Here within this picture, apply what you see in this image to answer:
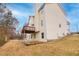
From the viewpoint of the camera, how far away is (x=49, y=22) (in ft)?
11.3

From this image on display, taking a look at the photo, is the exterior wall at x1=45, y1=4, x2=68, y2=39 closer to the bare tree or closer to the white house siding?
the white house siding

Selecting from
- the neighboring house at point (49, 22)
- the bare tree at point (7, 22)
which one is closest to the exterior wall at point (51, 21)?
the neighboring house at point (49, 22)

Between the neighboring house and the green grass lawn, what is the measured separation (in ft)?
0.26

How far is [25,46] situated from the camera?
11.4ft

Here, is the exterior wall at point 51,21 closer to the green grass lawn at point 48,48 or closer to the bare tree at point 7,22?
the green grass lawn at point 48,48

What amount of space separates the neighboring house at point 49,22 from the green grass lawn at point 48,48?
80 mm

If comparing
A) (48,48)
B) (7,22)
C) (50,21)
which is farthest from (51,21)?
(7,22)

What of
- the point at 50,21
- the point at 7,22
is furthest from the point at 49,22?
the point at 7,22

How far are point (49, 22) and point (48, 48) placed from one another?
11.5 inches

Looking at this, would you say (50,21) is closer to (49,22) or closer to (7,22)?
(49,22)

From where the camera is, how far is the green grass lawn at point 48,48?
3.39m

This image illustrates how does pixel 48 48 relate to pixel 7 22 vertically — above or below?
below

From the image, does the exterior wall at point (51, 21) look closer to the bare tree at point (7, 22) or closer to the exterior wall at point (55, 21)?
the exterior wall at point (55, 21)

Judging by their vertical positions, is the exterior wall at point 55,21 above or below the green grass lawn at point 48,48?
above
